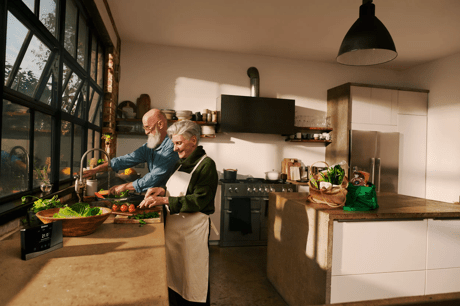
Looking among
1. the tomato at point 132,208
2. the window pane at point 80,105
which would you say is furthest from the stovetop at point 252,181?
the tomato at point 132,208

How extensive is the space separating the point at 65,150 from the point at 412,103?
553 centimetres

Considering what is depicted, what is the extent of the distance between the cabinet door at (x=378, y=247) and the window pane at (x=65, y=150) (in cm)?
240

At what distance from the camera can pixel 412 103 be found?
498 cm

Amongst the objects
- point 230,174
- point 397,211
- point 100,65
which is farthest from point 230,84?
point 397,211

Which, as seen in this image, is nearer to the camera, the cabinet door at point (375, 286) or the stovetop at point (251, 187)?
the cabinet door at point (375, 286)

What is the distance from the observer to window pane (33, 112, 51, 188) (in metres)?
1.90

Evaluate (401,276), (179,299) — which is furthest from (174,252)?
(401,276)

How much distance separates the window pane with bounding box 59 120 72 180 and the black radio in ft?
4.80

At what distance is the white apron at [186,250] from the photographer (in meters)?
2.05

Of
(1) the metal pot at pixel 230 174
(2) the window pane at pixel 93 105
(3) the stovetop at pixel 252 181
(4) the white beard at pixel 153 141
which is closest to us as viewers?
(4) the white beard at pixel 153 141

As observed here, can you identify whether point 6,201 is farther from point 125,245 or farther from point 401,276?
point 401,276

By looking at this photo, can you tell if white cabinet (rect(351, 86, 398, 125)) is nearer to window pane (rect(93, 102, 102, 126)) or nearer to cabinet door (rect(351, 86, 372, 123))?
cabinet door (rect(351, 86, 372, 123))

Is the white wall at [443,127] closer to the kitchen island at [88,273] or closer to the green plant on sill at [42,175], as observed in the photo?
the kitchen island at [88,273]

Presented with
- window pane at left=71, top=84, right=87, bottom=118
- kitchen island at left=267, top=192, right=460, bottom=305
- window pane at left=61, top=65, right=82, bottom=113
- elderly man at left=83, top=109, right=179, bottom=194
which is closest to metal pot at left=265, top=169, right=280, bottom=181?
kitchen island at left=267, top=192, right=460, bottom=305
